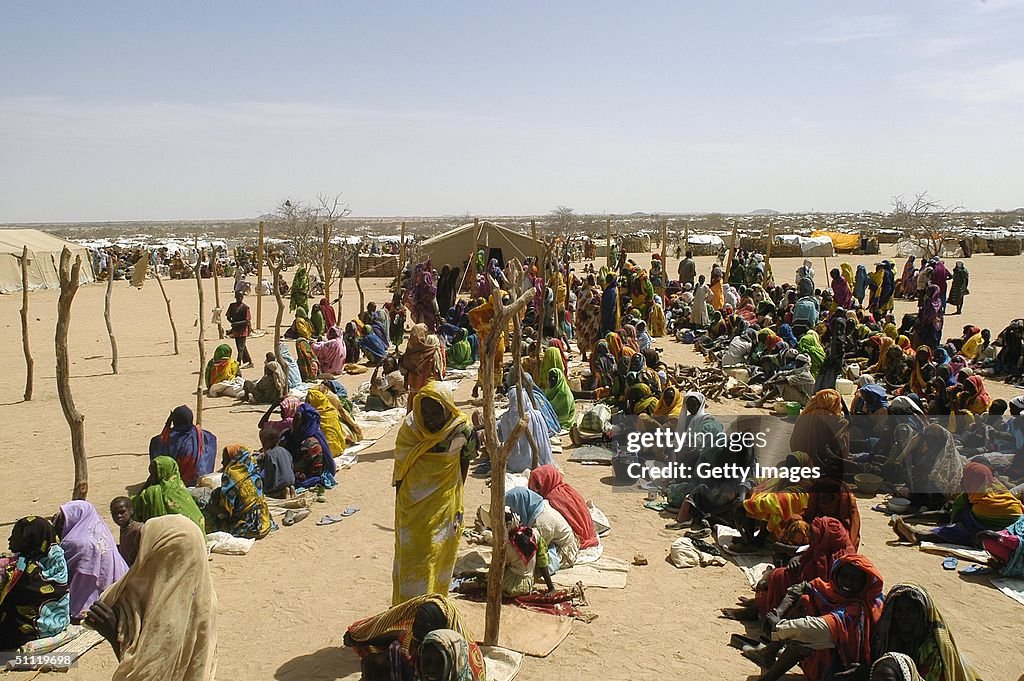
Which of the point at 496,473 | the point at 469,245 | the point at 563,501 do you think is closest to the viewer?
the point at 496,473

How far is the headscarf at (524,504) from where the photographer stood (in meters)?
5.38

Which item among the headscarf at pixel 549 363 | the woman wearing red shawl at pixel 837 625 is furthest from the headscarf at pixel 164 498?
the headscarf at pixel 549 363

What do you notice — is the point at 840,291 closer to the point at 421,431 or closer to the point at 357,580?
the point at 357,580

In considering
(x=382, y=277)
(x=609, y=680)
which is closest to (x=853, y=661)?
(x=609, y=680)

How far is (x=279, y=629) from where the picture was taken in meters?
4.87

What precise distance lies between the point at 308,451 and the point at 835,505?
15.7 ft

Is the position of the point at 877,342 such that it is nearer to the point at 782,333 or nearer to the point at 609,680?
the point at 782,333

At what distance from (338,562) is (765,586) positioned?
3149mm

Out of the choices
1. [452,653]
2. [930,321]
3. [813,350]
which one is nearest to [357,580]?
[452,653]

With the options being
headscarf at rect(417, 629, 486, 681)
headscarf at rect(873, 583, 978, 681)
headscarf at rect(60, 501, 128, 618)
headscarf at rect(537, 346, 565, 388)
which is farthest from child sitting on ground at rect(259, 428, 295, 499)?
headscarf at rect(873, 583, 978, 681)

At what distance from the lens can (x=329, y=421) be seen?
8.50 m

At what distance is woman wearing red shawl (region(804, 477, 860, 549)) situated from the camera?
5281 mm

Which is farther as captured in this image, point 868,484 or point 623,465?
point 623,465

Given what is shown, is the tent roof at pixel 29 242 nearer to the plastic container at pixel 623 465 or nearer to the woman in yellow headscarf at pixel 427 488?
the plastic container at pixel 623 465
